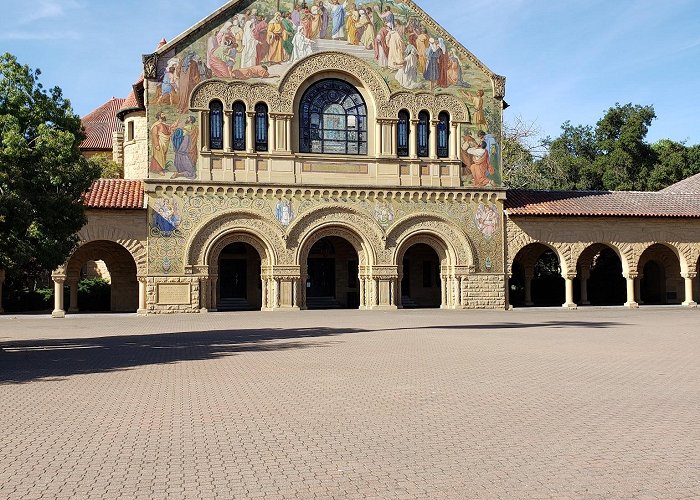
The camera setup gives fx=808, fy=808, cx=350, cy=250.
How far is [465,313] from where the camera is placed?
3203 centimetres

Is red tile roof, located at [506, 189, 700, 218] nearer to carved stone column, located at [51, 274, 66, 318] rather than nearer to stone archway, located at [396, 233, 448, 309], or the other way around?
stone archway, located at [396, 233, 448, 309]

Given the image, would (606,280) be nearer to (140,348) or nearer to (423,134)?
(423,134)

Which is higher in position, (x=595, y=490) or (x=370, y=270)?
(x=370, y=270)

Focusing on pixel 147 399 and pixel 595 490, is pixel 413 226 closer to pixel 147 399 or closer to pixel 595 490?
pixel 147 399

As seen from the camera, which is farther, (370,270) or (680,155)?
(680,155)

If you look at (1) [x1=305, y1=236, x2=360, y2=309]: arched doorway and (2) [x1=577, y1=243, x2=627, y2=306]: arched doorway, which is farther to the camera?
(2) [x1=577, y1=243, x2=627, y2=306]: arched doorway

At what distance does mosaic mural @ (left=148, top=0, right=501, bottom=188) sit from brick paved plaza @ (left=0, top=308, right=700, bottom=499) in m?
14.6

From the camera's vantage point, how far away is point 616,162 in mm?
63750

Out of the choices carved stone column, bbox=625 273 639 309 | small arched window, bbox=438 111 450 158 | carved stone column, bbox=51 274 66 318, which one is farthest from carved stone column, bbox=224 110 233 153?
carved stone column, bbox=625 273 639 309

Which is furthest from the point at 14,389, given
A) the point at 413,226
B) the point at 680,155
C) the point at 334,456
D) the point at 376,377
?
the point at 680,155

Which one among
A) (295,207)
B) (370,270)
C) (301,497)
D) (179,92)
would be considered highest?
(179,92)

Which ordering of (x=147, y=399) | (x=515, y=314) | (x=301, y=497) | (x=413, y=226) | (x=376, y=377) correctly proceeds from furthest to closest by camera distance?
1. (x=413, y=226)
2. (x=515, y=314)
3. (x=376, y=377)
4. (x=147, y=399)
5. (x=301, y=497)

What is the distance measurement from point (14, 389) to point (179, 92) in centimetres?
2194

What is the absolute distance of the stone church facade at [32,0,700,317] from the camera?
32.1 m
